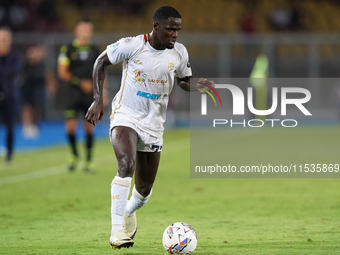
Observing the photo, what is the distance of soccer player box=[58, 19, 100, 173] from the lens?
35.1 ft

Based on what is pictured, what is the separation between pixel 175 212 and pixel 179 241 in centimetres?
235

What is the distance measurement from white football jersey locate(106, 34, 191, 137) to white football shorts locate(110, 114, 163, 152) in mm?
33

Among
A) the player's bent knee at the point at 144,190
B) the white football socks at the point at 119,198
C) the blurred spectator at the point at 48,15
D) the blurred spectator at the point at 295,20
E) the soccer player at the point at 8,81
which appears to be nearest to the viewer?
the white football socks at the point at 119,198

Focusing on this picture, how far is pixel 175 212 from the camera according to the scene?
723 cm

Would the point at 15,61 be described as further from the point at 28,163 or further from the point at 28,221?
the point at 28,221

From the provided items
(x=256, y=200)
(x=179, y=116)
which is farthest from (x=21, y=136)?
(x=256, y=200)

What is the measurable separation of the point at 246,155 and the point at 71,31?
15.7 meters

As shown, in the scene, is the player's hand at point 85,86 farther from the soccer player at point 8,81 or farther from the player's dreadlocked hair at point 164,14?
the player's dreadlocked hair at point 164,14

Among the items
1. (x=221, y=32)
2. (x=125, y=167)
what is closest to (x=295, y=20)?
(x=221, y=32)

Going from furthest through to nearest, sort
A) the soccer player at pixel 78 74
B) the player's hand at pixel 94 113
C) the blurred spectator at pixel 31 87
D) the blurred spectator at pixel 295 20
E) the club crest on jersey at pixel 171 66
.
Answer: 1. the blurred spectator at pixel 295 20
2. the blurred spectator at pixel 31 87
3. the soccer player at pixel 78 74
4. the club crest on jersey at pixel 171 66
5. the player's hand at pixel 94 113

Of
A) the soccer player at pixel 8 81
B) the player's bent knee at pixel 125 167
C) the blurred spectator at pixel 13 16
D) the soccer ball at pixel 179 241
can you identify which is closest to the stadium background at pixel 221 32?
the blurred spectator at pixel 13 16

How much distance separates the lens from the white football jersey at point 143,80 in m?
5.40

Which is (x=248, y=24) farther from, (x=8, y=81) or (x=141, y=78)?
(x=141, y=78)

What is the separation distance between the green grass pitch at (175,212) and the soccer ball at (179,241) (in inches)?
5.7
